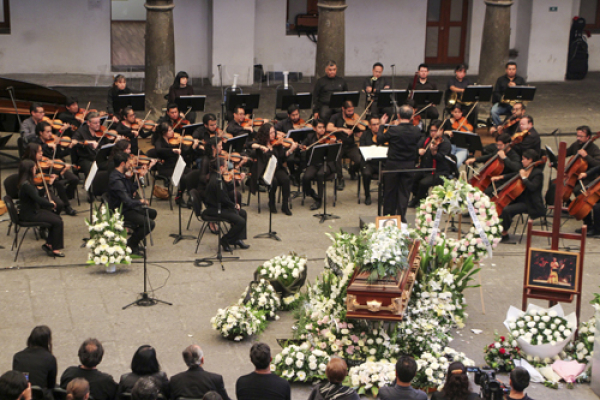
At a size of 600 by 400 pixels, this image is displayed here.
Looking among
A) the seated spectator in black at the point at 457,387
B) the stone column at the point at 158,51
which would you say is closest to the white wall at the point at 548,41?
the stone column at the point at 158,51

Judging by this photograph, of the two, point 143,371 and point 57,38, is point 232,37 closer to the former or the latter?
point 57,38

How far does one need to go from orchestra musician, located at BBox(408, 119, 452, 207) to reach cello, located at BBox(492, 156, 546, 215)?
1.02m

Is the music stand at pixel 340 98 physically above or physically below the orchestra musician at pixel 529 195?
above

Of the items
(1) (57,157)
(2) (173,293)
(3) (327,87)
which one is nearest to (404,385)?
(2) (173,293)

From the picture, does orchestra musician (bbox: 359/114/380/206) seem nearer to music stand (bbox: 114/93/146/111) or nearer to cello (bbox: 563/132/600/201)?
cello (bbox: 563/132/600/201)

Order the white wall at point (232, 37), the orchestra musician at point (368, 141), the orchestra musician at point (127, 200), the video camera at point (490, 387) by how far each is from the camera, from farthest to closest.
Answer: the white wall at point (232, 37) → the orchestra musician at point (368, 141) → the orchestra musician at point (127, 200) → the video camera at point (490, 387)

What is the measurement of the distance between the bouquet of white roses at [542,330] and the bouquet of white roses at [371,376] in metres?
1.31

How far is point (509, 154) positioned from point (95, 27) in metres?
11.1

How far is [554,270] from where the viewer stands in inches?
325

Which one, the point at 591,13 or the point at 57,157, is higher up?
the point at 591,13

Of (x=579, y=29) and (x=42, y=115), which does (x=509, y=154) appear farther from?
(x=579, y=29)

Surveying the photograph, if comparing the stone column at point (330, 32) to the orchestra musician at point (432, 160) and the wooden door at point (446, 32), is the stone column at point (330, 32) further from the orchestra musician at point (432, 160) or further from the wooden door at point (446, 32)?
the wooden door at point (446, 32)

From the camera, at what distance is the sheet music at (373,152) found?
38.2 feet

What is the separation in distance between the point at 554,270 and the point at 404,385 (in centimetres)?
267
